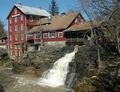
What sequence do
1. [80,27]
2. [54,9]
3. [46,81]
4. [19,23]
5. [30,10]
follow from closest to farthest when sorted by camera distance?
[46,81]
[80,27]
[19,23]
[30,10]
[54,9]

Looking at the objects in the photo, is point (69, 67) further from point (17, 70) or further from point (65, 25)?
point (65, 25)

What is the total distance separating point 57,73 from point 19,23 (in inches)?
1138

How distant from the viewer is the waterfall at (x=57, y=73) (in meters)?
34.4

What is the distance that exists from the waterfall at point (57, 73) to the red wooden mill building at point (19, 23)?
68.4ft

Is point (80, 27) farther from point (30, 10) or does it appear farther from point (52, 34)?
point (30, 10)

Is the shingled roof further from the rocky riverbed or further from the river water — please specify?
the rocky riverbed

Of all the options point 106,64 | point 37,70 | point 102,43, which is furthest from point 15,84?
point 102,43

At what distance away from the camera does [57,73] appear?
36875 millimetres

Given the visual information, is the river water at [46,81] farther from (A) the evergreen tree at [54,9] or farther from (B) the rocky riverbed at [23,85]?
(A) the evergreen tree at [54,9]

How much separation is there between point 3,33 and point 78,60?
187ft

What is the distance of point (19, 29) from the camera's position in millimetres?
63438

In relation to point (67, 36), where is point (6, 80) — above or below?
below

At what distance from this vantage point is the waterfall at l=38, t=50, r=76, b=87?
34.4 metres

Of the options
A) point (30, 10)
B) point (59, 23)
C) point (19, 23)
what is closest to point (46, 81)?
point (59, 23)
